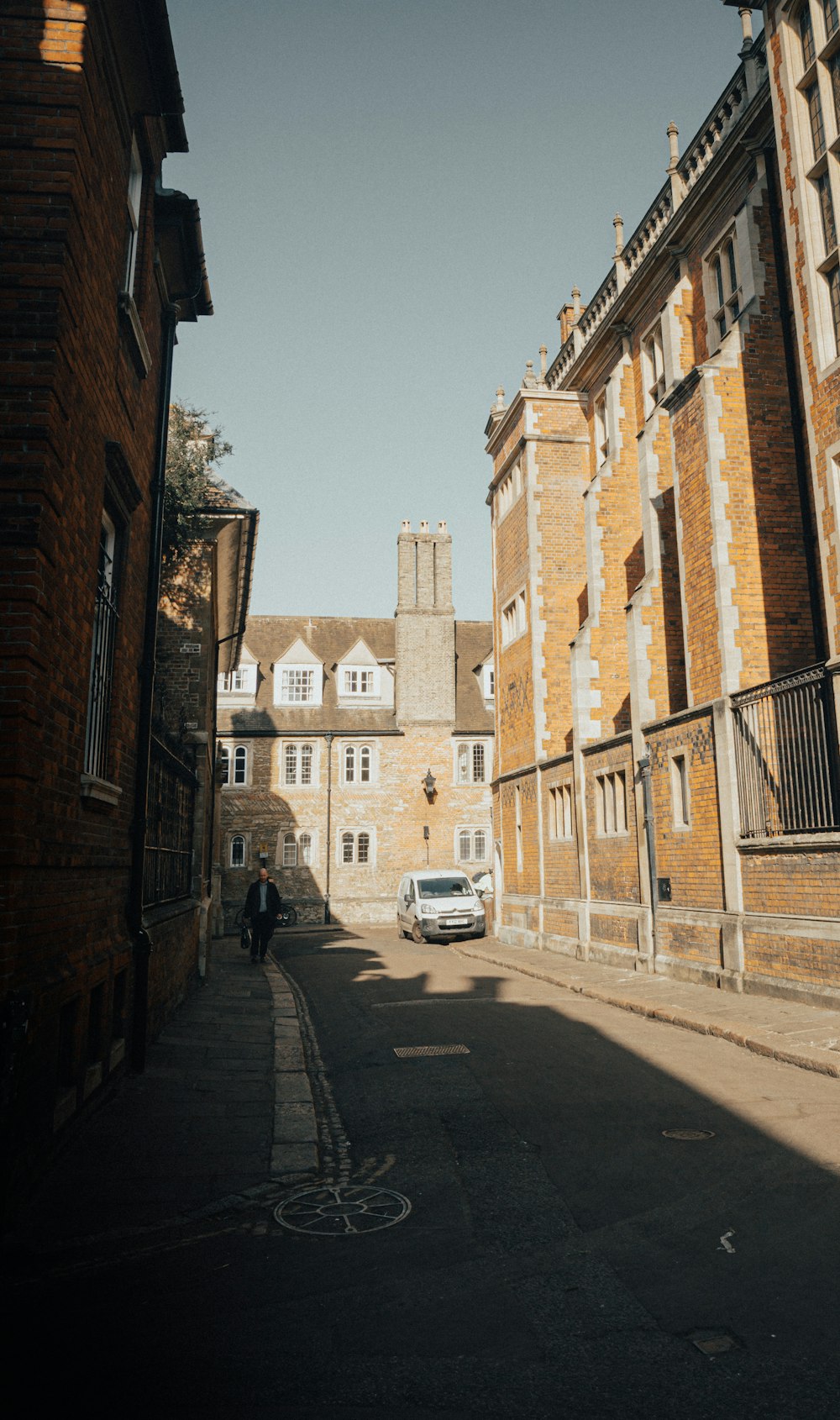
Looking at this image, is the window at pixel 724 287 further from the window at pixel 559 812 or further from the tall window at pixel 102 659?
the tall window at pixel 102 659

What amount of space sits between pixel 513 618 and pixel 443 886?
7.74 metres

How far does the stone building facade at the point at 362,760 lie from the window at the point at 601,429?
55.4ft

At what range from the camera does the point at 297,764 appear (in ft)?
126

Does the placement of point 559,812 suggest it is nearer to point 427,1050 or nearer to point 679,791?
point 679,791

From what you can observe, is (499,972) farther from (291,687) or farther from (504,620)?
(291,687)

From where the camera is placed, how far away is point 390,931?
32.4m

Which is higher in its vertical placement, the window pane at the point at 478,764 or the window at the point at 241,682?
the window at the point at 241,682

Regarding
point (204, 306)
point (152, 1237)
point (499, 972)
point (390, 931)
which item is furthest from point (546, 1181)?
point (390, 931)

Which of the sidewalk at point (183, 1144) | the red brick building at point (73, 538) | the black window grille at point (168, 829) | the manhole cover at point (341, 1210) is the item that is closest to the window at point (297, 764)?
the black window grille at point (168, 829)

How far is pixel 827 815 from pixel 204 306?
9.44 meters

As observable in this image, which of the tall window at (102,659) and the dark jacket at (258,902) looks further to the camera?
the dark jacket at (258,902)

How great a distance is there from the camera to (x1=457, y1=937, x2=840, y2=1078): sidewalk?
28.1ft

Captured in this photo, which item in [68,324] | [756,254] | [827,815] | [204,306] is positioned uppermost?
[756,254]

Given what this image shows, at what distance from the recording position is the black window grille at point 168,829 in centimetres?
Result: 984
